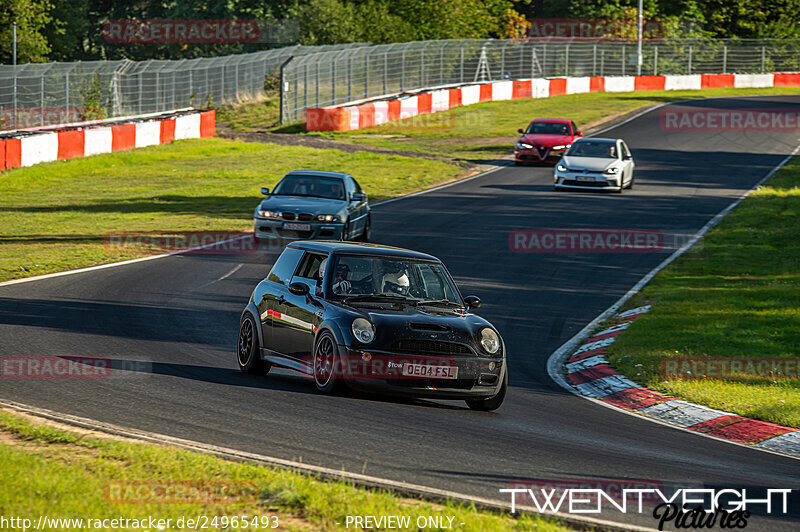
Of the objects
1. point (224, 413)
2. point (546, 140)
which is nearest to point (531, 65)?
point (546, 140)

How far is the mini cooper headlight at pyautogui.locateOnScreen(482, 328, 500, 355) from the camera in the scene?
991 centimetres

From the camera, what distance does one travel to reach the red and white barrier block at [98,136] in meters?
32.5

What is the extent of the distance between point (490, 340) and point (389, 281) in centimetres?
128

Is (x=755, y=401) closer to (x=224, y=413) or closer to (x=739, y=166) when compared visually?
(x=224, y=413)

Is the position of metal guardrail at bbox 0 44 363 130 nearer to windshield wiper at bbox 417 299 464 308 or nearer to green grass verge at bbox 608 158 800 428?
green grass verge at bbox 608 158 800 428

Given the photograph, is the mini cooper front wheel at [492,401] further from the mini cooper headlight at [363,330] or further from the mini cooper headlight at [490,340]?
the mini cooper headlight at [363,330]

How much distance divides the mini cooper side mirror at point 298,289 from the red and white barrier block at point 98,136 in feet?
77.7

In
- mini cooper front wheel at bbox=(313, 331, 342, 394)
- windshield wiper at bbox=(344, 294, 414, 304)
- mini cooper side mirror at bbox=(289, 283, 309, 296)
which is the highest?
mini cooper side mirror at bbox=(289, 283, 309, 296)

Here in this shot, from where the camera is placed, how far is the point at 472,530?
18.9 ft

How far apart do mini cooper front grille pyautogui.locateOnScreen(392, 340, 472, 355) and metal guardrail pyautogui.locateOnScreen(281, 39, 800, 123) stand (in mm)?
41353

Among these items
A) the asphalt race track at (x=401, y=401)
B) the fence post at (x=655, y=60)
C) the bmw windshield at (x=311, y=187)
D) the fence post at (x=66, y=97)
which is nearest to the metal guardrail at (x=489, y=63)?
the fence post at (x=655, y=60)

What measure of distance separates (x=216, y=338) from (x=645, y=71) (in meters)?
61.1

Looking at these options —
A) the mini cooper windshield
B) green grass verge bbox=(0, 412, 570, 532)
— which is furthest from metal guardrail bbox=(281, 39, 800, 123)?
green grass verge bbox=(0, 412, 570, 532)

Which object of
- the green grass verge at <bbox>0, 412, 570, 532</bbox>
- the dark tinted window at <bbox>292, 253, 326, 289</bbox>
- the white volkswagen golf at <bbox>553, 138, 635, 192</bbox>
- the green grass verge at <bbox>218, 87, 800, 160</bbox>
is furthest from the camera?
the green grass verge at <bbox>218, 87, 800, 160</bbox>
